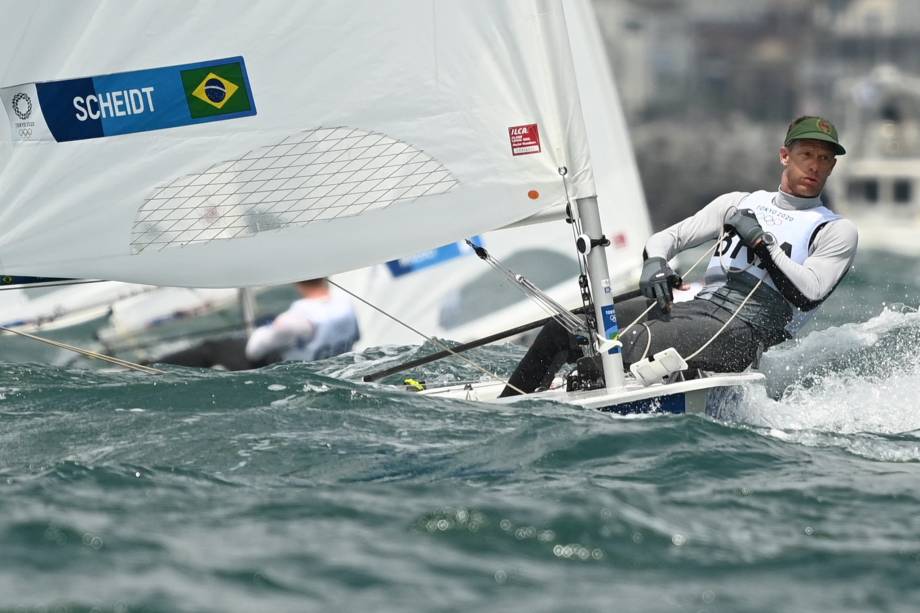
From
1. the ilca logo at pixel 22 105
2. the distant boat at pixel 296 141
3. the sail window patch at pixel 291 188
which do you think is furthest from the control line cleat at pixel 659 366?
the ilca logo at pixel 22 105

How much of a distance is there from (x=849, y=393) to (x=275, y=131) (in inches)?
85.8

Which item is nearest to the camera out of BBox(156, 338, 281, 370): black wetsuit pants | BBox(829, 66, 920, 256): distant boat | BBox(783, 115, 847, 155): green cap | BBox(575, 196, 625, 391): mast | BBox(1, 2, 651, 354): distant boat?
BBox(575, 196, 625, 391): mast

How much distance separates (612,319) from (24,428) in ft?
6.32

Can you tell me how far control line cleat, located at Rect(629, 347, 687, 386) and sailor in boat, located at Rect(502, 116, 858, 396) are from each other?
235 mm

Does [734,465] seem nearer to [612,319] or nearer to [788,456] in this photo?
[788,456]

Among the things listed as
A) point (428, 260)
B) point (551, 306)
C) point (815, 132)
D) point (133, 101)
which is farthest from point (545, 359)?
point (428, 260)

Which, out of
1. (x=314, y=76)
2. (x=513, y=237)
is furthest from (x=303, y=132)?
(x=513, y=237)

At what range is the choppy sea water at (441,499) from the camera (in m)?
3.03

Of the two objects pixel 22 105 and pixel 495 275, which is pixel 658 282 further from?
pixel 495 275

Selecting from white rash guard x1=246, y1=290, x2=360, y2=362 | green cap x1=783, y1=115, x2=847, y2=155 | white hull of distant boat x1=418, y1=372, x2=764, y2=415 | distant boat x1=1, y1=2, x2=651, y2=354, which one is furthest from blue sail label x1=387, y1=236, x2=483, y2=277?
white hull of distant boat x1=418, y1=372, x2=764, y2=415

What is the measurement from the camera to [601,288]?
450cm

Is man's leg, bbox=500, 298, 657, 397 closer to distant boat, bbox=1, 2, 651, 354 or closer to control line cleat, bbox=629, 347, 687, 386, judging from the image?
control line cleat, bbox=629, 347, 687, 386

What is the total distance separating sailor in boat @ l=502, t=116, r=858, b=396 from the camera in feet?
15.3

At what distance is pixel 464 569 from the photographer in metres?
3.13
